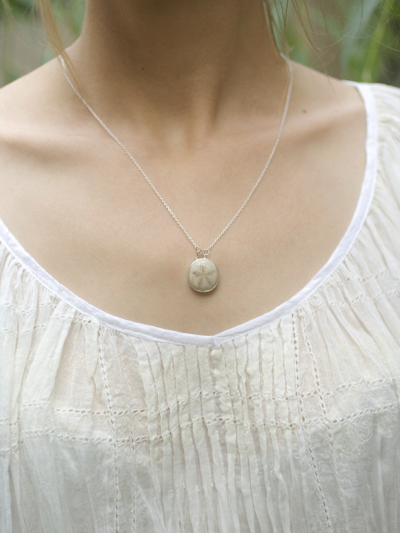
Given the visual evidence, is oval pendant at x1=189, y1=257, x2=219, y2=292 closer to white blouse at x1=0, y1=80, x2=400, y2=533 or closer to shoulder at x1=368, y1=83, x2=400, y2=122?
white blouse at x1=0, y1=80, x2=400, y2=533

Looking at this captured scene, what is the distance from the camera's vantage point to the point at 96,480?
65cm

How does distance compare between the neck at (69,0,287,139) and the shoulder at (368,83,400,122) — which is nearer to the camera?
the neck at (69,0,287,139)

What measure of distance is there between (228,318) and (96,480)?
0.97 ft

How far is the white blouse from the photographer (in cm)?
66

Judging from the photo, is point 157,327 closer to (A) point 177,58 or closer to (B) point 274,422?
(B) point 274,422

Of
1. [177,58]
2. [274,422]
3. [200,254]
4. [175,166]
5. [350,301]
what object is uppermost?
[177,58]

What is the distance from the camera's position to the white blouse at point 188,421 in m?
0.66

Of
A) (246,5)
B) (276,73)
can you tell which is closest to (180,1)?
(246,5)

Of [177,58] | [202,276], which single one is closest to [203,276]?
[202,276]

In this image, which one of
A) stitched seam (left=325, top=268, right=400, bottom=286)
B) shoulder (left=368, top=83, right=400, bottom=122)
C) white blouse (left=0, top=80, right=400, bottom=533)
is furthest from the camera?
shoulder (left=368, top=83, right=400, bottom=122)

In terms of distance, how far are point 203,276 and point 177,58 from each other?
1.29 feet

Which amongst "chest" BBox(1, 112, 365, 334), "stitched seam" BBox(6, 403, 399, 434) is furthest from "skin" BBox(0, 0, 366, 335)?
"stitched seam" BBox(6, 403, 399, 434)

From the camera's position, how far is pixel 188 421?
0.70 meters

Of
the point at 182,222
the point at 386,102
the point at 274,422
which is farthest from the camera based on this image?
the point at 386,102
